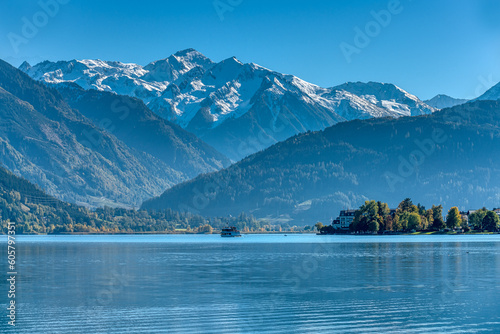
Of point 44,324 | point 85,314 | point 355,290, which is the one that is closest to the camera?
point 44,324

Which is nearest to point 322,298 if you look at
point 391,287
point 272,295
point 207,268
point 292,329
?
point 272,295

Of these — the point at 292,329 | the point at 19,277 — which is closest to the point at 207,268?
the point at 19,277

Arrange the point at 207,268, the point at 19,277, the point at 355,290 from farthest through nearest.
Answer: the point at 207,268 → the point at 19,277 → the point at 355,290

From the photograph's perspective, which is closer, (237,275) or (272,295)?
(272,295)

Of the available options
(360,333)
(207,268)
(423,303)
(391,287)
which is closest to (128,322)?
(360,333)

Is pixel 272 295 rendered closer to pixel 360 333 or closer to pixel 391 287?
pixel 391 287

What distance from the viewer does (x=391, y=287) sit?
9669 cm

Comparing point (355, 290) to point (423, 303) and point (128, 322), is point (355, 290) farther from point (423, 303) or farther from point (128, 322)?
point (128, 322)

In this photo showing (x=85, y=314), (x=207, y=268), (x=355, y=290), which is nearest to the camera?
(x=85, y=314)

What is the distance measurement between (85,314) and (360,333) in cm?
2953

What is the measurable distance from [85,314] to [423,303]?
37.1 m

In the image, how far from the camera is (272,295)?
90375 mm

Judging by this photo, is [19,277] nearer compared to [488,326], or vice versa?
[488,326]

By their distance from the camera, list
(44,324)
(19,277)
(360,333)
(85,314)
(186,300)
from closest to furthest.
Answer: (360,333) < (44,324) < (85,314) < (186,300) < (19,277)
